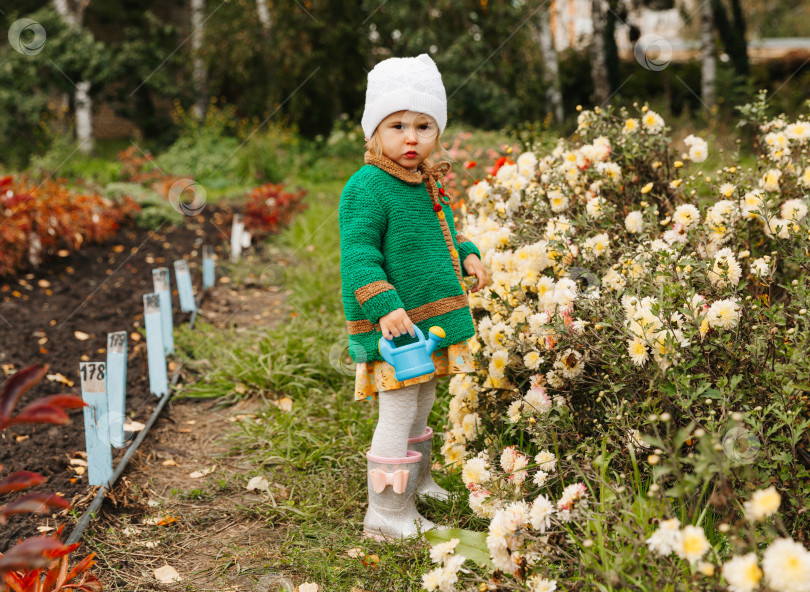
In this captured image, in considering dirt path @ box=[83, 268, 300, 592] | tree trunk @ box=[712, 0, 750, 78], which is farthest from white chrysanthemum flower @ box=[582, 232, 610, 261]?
tree trunk @ box=[712, 0, 750, 78]

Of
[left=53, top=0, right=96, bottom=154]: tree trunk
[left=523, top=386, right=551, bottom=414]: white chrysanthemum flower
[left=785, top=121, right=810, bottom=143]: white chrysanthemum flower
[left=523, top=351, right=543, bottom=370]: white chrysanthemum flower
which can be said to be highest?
[left=53, top=0, right=96, bottom=154]: tree trunk

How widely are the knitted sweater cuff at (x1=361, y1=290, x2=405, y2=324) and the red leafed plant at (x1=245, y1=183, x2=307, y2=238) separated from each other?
4.99 metres

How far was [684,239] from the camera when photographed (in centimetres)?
241

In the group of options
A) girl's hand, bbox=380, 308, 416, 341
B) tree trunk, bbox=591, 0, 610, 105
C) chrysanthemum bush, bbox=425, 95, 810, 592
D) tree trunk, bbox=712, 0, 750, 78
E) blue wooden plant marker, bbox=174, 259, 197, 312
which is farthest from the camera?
tree trunk, bbox=712, 0, 750, 78

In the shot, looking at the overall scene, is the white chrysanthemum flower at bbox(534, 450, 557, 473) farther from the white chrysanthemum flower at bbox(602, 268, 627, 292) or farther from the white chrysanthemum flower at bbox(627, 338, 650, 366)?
the white chrysanthemum flower at bbox(602, 268, 627, 292)

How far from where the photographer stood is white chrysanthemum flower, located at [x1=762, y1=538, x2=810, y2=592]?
1.06 m

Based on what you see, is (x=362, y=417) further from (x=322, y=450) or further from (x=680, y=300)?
(x=680, y=300)

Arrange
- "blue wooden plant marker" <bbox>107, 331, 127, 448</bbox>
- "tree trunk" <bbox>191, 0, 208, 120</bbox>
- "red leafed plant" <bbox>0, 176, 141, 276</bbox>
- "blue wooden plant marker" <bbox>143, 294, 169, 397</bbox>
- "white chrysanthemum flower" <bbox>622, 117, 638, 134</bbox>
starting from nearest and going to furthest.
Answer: "blue wooden plant marker" <bbox>107, 331, 127, 448</bbox> < "white chrysanthemum flower" <bbox>622, 117, 638, 134</bbox> < "blue wooden plant marker" <bbox>143, 294, 169, 397</bbox> < "red leafed plant" <bbox>0, 176, 141, 276</bbox> < "tree trunk" <bbox>191, 0, 208, 120</bbox>

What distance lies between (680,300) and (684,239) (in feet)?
1.69

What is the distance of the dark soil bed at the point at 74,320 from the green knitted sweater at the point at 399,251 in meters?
1.35

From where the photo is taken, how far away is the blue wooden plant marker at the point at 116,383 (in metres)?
2.52

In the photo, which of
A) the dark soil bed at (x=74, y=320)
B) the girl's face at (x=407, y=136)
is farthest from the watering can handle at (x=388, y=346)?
the dark soil bed at (x=74, y=320)

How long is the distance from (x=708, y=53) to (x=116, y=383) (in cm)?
1055

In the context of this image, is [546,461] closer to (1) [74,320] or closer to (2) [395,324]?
(2) [395,324]
